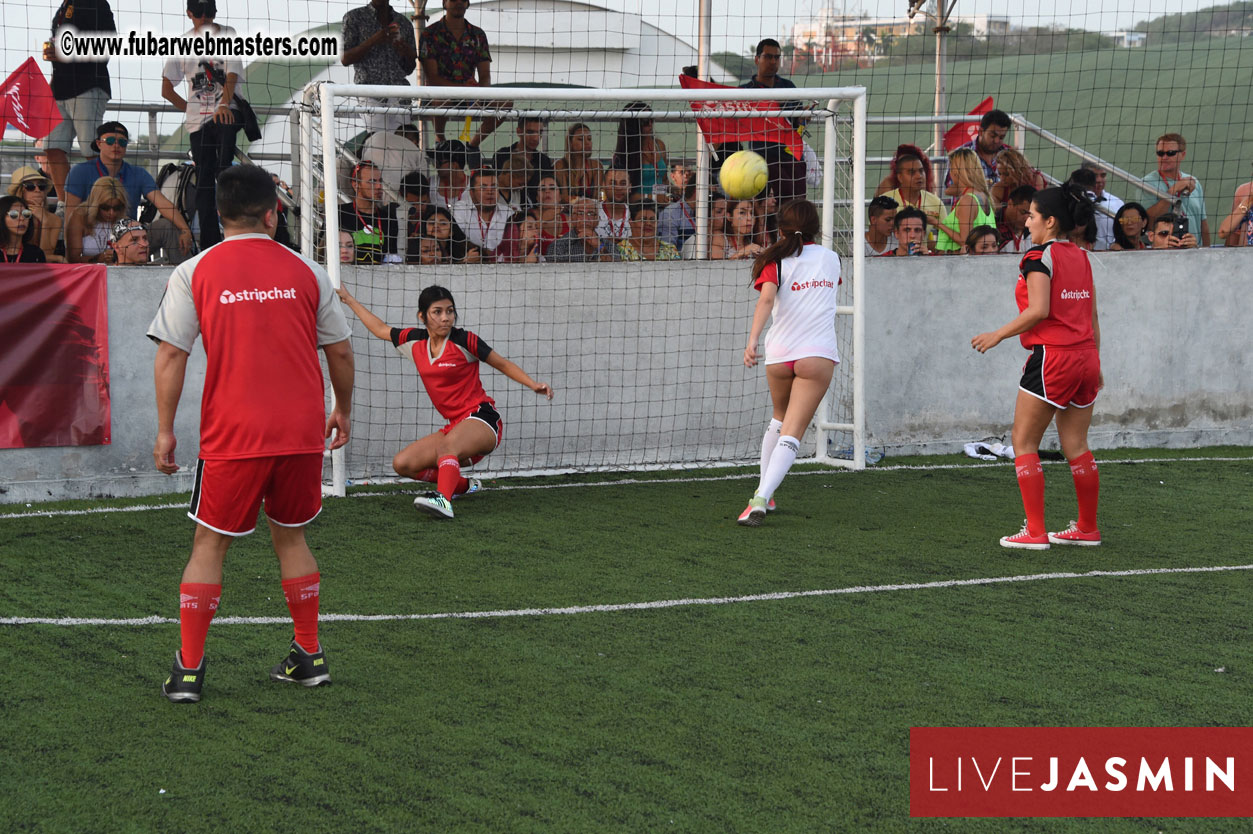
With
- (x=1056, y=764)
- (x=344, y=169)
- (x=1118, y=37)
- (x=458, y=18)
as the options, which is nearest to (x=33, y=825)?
(x=1056, y=764)

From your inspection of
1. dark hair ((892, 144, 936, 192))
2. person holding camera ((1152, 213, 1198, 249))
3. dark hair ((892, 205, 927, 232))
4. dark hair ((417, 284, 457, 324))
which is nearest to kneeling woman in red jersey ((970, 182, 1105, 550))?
dark hair ((417, 284, 457, 324))

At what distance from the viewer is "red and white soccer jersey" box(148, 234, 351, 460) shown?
4219 mm

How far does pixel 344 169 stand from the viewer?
966 centimetres

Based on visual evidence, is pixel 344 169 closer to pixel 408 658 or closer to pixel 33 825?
pixel 408 658

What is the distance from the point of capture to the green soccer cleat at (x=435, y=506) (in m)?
7.49

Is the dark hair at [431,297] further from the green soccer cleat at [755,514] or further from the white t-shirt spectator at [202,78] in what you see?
the white t-shirt spectator at [202,78]

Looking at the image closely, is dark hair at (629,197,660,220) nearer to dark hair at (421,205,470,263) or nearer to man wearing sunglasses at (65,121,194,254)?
dark hair at (421,205,470,263)

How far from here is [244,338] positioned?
423cm

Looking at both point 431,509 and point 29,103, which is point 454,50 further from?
point 431,509

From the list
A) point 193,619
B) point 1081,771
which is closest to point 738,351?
point 193,619

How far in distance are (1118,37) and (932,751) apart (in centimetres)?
933

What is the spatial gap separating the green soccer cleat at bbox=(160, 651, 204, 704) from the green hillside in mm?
8472

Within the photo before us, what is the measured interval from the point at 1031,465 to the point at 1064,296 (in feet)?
2.94

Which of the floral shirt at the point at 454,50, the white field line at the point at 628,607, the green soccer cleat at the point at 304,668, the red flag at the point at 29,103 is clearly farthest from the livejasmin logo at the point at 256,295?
the floral shirt at the point at 454,50
